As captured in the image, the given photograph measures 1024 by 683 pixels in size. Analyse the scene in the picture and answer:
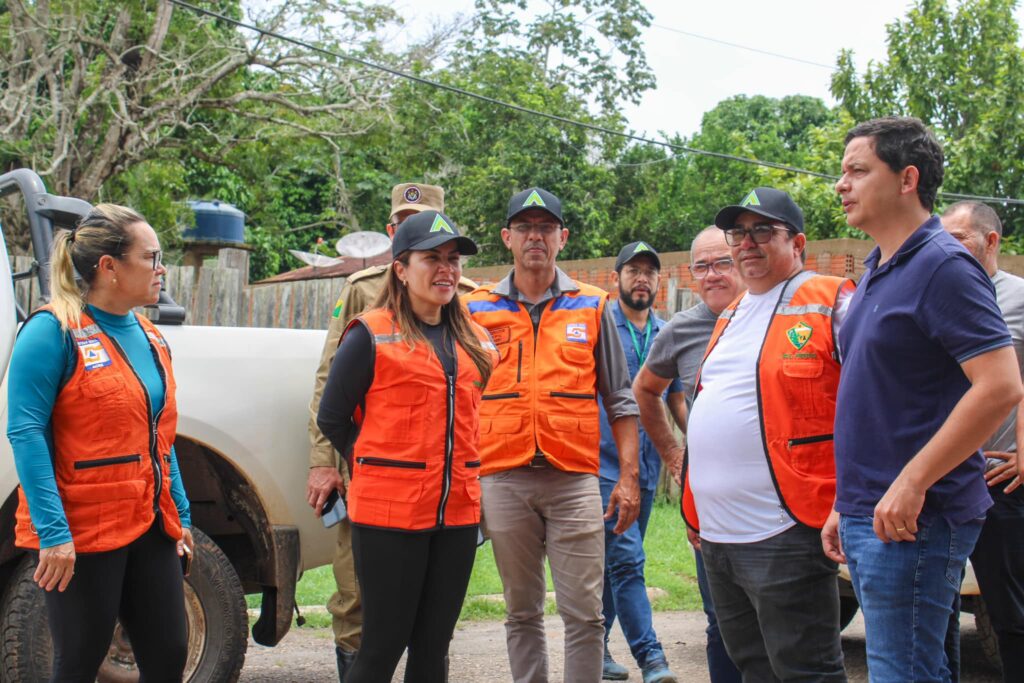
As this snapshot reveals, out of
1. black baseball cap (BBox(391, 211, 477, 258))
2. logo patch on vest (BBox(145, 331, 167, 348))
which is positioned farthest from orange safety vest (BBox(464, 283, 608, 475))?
logo patch on vest (BBox(145, 331, 167, 348))

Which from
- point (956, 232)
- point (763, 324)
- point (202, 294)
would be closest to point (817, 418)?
point (763, 324)

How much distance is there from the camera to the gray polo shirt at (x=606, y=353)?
4871mm

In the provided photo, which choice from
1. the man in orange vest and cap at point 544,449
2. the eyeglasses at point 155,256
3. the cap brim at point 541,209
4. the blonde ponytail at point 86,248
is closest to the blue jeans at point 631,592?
the man in orange vest and cap at point 544,449

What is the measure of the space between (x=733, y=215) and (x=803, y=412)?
2.48ft

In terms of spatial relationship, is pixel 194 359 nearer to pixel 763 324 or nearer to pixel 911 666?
pixel 763 324

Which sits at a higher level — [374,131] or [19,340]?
[374,131]

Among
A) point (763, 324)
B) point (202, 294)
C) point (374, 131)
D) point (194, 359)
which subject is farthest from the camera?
point (374, 131)

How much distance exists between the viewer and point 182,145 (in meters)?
18.0

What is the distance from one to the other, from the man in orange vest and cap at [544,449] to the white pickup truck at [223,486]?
3.08 ft

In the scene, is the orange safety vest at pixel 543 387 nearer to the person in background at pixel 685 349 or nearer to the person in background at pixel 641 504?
the person in background at pixel 685 349

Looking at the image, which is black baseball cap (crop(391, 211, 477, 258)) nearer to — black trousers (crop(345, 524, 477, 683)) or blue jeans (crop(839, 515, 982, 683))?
black trousers (crop(345, 524, 477, 683))

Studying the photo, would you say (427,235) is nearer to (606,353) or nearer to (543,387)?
(543,387)

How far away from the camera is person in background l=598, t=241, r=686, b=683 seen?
5.71 meters

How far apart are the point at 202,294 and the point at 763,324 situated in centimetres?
781
